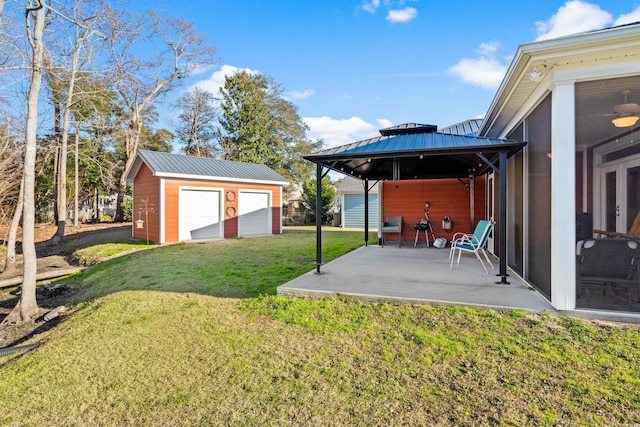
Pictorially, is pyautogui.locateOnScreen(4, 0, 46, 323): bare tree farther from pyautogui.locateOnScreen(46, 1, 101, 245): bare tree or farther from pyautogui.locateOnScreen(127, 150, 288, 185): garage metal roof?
pyautogui.locateOnScreen(127, 150, 288, 185): garage metal roof

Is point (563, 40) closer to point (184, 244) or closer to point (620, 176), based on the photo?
point (620, 176)

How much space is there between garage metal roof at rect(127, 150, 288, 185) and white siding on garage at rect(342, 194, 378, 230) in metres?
4.61

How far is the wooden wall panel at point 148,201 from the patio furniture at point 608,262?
10.9m

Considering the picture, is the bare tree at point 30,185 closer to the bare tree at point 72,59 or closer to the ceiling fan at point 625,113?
the bare tree at point 72,59

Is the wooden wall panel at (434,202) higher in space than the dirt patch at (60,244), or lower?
higher

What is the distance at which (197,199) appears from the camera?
464 inches

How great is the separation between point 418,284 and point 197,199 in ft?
31.1

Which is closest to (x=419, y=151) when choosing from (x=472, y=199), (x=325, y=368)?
(x=325, y=368)

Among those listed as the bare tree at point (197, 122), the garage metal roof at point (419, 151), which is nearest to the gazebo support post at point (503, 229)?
the garage metal roof at point (419, 151)

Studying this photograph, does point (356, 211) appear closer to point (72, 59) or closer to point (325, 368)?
point (72, 59)

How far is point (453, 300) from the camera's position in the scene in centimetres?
362

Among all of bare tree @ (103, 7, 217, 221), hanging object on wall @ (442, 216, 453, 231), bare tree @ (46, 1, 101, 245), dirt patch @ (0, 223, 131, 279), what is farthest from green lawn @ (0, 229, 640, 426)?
bare tree @ (103, 7, 217, 221)

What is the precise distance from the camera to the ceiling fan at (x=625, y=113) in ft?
12.1

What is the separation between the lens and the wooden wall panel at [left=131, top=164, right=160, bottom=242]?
36.0 feet
